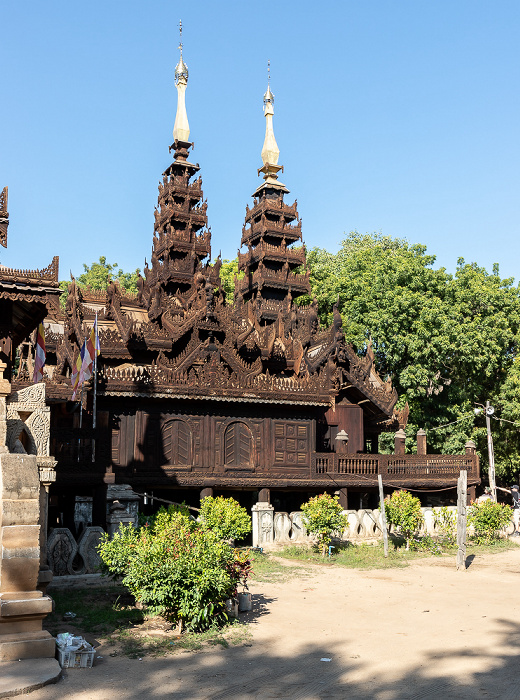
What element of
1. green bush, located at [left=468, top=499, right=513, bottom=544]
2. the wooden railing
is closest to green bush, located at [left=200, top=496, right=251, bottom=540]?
the wooden railing

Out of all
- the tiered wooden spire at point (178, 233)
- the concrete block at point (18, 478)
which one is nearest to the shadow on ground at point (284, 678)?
the concrete block at point (18, 478)

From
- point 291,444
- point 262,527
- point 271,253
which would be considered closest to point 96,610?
point 262,527

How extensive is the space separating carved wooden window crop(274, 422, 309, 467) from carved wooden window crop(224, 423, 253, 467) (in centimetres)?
96

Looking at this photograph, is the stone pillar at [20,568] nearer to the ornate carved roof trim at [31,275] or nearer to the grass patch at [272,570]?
the ornate carved roof trim at [31,275]

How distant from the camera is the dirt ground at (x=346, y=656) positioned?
8.33 meters

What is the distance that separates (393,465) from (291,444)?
12.9 ft

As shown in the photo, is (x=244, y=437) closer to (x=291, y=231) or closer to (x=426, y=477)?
(x=426, y=477)

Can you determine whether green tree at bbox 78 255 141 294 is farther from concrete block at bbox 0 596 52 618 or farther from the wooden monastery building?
concrete block at bbox 0 596 52 618

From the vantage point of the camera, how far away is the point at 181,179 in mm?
35250

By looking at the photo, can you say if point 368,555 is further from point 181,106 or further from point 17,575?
point 181,106

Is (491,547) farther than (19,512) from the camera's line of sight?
Yes

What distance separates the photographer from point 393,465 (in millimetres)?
24625

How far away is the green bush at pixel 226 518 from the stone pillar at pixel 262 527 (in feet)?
6.65

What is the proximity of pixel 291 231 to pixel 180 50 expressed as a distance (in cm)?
1259
